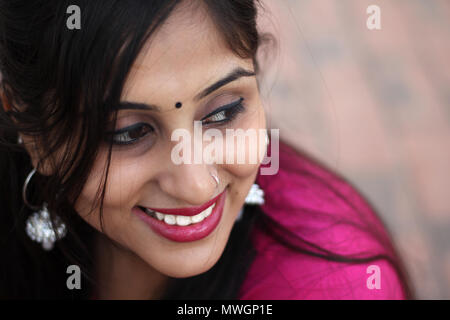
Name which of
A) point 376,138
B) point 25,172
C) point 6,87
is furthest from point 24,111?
point 376,138

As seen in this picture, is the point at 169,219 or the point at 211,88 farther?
the point at 169,219

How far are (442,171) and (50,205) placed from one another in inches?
76.7

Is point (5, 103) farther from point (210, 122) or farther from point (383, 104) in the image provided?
point (383, 104)

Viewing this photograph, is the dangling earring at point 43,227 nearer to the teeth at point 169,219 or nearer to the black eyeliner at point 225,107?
the teeth at point 169,219

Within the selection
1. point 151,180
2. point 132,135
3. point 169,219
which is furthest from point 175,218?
point 132,135

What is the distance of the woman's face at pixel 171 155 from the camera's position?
1.00 meters

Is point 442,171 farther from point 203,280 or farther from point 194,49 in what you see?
point 194,49

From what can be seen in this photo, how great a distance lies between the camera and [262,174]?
5.36 ft

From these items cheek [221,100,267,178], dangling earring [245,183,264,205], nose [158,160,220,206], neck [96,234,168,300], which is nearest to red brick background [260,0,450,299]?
dangling earring [245,183,264,205]

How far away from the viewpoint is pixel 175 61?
998 millimetres

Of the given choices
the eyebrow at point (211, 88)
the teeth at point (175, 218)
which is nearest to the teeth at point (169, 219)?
the teeth at point (175, 218)

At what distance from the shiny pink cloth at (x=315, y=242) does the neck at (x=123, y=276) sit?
251 millimetres

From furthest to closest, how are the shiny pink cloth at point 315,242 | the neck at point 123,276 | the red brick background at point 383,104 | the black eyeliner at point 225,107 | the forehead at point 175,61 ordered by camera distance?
the red brick background at point 383,104, the neck at point 123,276, the shiny pink cloth at point 315,242, the black eyeliner at point 225,107, the forehead at point 175,61

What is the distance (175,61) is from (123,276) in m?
0.74
